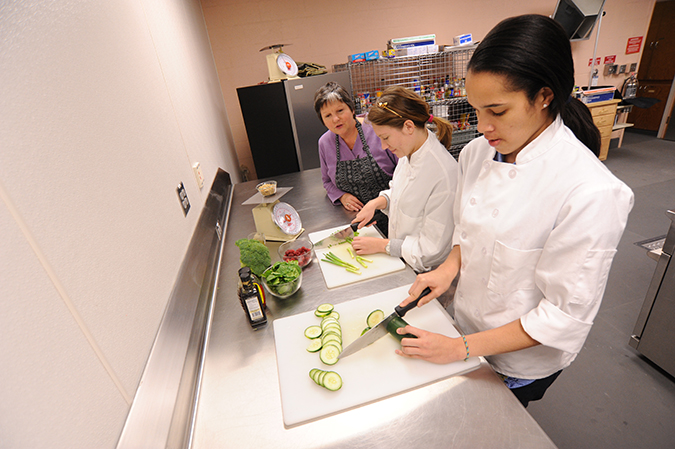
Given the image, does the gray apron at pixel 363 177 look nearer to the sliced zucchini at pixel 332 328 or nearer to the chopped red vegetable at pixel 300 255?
the chopped red vegetable at pixel 300 255

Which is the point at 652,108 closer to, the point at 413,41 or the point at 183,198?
the point at 413,41

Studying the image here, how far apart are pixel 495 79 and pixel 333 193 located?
144cm

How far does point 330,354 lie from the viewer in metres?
0.87

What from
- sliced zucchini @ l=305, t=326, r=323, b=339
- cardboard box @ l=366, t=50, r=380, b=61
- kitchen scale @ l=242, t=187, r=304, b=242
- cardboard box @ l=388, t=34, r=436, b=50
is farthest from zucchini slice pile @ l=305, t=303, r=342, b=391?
cardboard box @ l=388, t=34, r=436, b=50

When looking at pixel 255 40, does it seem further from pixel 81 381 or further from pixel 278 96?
pixel 81 381

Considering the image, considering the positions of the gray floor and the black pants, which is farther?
the gray floor

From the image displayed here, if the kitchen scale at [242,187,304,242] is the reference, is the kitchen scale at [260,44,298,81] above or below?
above

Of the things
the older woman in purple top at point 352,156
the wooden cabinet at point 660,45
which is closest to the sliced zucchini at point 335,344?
the older woman in purple top at point 352,156

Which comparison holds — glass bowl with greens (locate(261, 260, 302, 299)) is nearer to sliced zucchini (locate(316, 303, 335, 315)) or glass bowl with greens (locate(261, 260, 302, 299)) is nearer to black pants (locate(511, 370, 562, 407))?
sliced zucchini (locate(316, 303, 335, 315))

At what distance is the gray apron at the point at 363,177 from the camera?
2035 mm

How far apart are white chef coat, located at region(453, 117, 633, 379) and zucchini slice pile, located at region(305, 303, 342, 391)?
47cm

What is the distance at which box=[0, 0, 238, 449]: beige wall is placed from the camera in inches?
17.2

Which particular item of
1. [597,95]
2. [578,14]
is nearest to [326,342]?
[597,95]

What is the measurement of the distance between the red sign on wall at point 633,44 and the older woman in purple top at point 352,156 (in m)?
6.17
